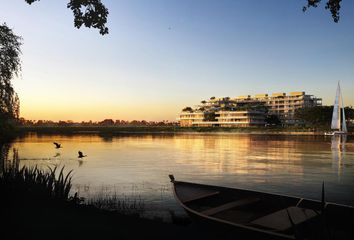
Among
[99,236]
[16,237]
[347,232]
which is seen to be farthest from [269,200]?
[16,237]

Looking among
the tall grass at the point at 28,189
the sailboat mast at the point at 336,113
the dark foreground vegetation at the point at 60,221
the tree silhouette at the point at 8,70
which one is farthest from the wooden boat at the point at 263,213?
the sailboat mast at the point at 336,113

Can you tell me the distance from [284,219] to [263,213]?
1.88 m

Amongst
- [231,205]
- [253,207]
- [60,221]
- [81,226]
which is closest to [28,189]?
[60,221]

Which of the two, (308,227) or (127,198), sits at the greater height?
(308,227)

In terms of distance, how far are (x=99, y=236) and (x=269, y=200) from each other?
6071mm

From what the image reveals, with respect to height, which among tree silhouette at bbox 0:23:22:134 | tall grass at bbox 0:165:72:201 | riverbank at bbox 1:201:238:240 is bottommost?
riverbank at bbox 1:201:238:240

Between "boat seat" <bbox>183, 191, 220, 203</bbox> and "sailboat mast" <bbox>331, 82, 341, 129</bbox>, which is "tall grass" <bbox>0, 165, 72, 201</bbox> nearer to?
"boat seat" <bbox>183, 191, 220, 203</bbox>

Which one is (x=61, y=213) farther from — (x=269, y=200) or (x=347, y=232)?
(x=347, y=232)

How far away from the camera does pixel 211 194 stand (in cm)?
1323

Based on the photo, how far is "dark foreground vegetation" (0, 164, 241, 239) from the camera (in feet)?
28.5

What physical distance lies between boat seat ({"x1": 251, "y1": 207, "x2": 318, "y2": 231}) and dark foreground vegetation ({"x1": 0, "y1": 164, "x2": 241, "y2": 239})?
1082 millimetres

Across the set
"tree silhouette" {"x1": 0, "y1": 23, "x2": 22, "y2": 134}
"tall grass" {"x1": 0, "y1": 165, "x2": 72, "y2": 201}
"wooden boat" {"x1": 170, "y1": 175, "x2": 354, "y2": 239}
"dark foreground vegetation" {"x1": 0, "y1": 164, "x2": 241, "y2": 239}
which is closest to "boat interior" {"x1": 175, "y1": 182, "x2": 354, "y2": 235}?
"wooden boat" {"x1": 170, "y1": 175, "x2": 354, "y2": 239}

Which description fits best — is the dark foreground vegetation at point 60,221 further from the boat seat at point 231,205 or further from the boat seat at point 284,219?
the boat seat at point 284,219

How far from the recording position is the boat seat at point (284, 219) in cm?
934
